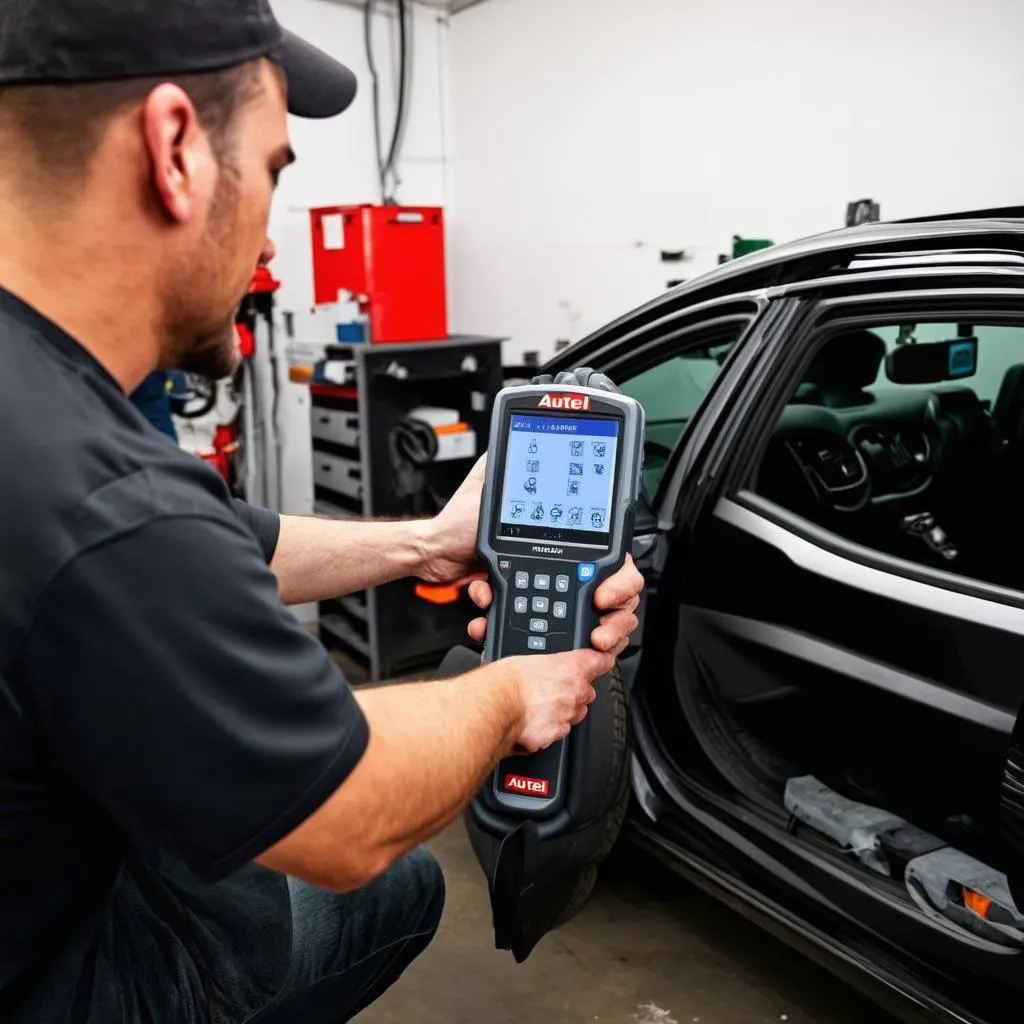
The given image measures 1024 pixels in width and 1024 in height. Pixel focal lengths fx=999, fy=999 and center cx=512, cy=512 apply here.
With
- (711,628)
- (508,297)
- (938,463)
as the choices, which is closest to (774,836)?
(711,628)

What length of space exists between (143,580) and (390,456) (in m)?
2.37

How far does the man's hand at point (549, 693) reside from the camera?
0.93 meters

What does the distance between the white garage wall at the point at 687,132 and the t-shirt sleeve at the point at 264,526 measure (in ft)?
6.81

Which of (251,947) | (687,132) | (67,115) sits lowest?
(251,947)

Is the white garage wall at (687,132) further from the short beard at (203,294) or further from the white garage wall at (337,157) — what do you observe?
the short beard at (203,294)

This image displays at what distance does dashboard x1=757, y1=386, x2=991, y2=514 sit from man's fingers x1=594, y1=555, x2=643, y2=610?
78cm

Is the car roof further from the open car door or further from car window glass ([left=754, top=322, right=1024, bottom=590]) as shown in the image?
the open car door

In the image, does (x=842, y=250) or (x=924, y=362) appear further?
(x=924, y=362)

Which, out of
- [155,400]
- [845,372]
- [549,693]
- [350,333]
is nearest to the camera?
[549,693]

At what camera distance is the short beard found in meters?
0.73

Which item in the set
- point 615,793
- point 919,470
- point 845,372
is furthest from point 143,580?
point 845,372

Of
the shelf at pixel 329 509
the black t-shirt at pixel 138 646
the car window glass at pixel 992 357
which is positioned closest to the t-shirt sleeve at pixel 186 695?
the black t-shirt at pixel 138 646

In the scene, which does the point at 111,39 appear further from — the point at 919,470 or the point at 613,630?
the point at 919,470

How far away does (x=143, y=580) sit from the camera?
1.97 ft
